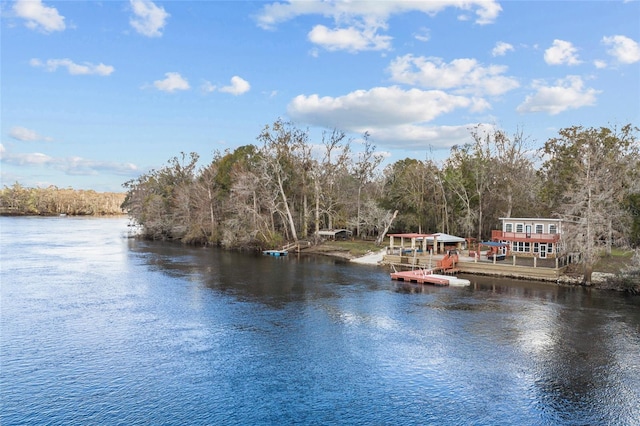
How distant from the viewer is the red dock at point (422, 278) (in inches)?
1522

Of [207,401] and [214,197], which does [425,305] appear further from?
[214,197]

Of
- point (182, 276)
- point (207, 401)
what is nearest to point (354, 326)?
point (207, 401)

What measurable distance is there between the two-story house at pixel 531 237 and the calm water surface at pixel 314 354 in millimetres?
9898

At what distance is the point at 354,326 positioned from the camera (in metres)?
26.0

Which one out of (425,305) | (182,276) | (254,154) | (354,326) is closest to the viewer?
(354,326)

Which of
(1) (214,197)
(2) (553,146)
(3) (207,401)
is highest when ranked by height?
(2) (553,146)

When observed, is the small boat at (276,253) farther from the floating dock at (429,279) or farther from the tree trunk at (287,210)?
the floating dock at (429,279)

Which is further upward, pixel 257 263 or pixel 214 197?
pixel 214 197

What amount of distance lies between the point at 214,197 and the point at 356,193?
79.9ft

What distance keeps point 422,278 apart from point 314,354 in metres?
20.5

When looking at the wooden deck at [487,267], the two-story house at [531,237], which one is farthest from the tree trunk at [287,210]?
the two-story house at [531,237]

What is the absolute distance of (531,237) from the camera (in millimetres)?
46906

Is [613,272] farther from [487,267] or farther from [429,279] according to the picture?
[429,279]

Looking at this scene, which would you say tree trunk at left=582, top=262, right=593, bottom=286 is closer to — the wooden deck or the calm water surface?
the calm water surface
